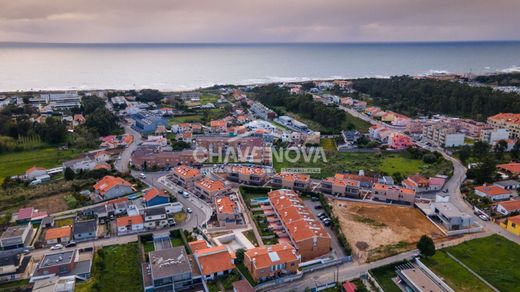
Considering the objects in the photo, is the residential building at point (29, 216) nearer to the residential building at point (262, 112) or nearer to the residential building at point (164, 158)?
the residential building at point (164, 158)

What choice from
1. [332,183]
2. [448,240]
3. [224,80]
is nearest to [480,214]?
[448,240]

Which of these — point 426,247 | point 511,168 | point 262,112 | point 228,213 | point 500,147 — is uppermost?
point 262,112

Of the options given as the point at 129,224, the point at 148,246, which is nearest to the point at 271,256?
the point at 148,246

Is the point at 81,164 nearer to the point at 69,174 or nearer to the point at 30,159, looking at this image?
the point at 69,174

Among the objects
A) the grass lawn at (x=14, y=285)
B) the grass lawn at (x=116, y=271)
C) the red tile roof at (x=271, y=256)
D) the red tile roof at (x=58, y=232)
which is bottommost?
the grass lawn at (x=14, y=285)

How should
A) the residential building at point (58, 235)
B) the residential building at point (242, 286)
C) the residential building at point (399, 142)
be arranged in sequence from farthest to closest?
the residential building at point (399, 142) → the residential building at point (58, 235) → the residential building at point (242, 286)

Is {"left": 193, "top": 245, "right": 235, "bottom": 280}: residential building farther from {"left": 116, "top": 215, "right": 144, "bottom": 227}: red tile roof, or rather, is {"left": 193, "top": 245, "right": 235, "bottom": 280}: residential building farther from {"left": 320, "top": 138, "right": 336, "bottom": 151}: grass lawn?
{"left": 320, "top": 138, "right": 336, "bottom": 151}: grass lawn

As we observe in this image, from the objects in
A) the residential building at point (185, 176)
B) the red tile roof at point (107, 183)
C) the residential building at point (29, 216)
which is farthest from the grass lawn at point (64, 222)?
the residential building at point (185, 176)
